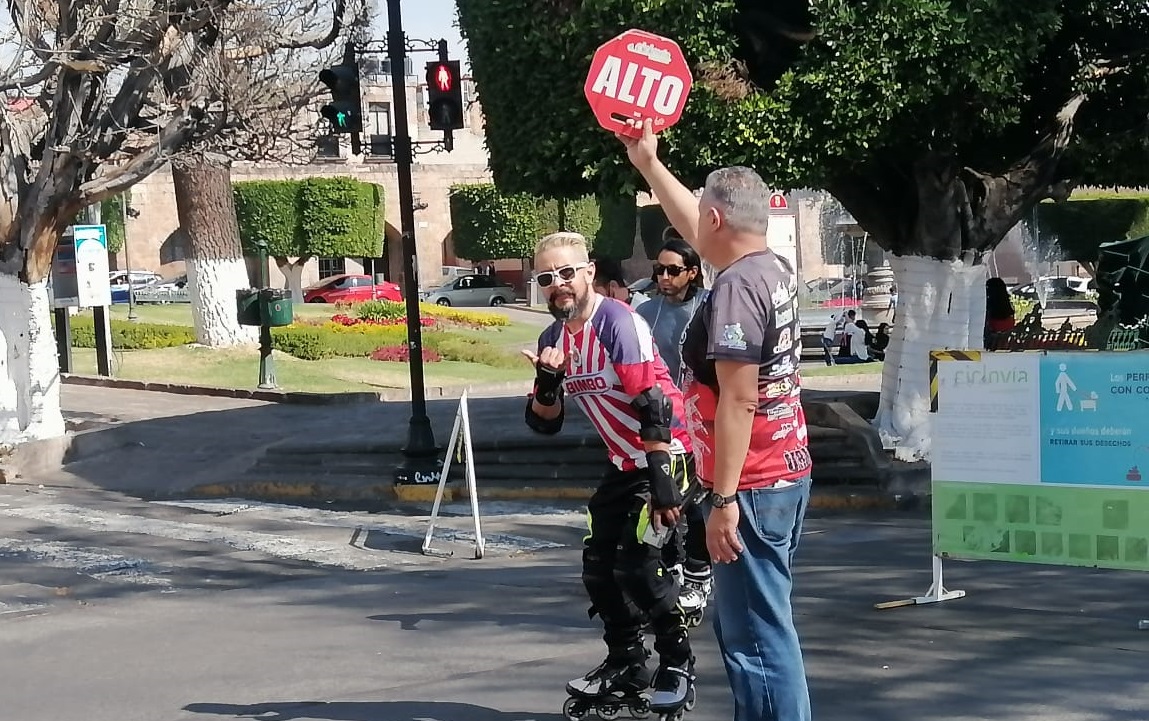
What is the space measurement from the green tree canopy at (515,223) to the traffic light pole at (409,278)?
41.4 metres

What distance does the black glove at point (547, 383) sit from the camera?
5637mm

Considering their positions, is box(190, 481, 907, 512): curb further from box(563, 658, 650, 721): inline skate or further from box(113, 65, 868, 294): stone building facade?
box(113, 65, 868, 294): stone building facade

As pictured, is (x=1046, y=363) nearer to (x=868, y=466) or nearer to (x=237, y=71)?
(x=868, y=466)

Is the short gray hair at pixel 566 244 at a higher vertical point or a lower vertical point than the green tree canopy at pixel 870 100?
lower

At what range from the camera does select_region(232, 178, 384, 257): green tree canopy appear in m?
53.9

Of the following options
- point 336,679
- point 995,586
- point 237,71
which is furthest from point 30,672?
point 237,71

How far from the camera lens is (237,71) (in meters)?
16.5

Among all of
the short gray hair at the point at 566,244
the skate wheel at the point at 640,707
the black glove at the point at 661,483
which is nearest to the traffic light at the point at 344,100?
the short gray hair at the point at 566,244

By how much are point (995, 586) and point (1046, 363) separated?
148cm

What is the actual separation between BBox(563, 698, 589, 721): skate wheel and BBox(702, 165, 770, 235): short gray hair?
2103 mm

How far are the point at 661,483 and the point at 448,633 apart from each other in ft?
7.84

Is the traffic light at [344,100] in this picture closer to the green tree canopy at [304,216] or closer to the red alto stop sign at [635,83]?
the red alto stop sign at [635,83]


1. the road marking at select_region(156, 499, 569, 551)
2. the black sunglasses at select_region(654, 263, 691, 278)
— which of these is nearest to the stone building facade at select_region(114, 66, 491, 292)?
the road marking at select_region(156, 499, 569, 551)

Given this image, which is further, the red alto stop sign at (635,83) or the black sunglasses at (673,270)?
the black sunglasses at (673,270)
